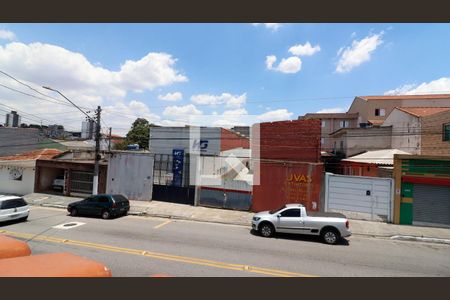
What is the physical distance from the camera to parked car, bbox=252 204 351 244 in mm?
12039

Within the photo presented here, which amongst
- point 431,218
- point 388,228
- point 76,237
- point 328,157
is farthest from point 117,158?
point 328,157

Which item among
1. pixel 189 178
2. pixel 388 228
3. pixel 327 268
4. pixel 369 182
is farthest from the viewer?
pixel 189 178

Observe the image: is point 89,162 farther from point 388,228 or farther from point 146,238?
point 388,228

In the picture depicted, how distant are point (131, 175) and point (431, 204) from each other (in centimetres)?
2013

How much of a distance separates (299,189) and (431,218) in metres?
7.32

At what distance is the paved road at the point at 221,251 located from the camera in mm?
8734

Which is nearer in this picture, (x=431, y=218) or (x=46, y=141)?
(x=431, y=218)

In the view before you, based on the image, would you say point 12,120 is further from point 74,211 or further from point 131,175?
point 74,211

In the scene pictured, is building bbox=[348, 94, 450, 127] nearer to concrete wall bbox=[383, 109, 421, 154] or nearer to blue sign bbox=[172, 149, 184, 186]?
concrete wall bbox=[383, 109, 421, 154]

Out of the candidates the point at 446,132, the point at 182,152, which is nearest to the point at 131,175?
the point at 182,152

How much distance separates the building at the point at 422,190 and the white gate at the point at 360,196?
0.50 metres

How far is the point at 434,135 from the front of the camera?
884 inches

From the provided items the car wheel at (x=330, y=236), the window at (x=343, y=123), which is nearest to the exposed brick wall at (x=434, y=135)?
the car wheel at (x=330, y=236)

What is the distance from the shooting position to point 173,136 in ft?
130
